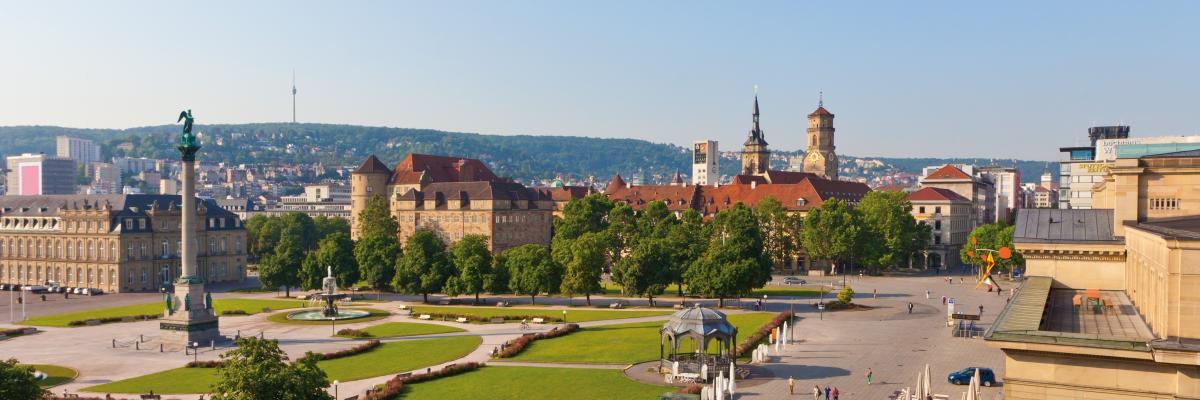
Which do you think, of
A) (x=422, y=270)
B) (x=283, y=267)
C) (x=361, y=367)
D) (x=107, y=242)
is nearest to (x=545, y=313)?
(x=422, y=270)

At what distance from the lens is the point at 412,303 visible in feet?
333

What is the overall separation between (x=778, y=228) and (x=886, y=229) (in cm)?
1600

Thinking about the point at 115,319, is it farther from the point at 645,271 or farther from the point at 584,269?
the point at 645,271

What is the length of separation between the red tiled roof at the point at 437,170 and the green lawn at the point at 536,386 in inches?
4301

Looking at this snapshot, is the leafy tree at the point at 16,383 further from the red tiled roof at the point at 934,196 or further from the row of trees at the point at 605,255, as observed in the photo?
the red tiled roof at the point at 934,196

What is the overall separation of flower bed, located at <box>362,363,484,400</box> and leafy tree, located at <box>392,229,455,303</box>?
133 ft

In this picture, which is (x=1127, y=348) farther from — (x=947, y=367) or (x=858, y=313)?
(x=858, y=313)

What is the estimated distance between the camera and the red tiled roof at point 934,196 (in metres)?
160

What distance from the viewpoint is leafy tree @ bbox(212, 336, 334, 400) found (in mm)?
35750

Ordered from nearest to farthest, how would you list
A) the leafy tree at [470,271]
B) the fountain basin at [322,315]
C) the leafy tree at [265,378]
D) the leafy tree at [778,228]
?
the leafy tree at [265,378] < the fountain basin at [322,315] < the leafy tree at [470,271] < the leafy tree at [778,228]

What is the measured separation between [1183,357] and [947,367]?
3338 cm

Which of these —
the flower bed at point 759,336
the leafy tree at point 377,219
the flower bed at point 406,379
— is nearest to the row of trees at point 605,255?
the flower bed at point 759,336

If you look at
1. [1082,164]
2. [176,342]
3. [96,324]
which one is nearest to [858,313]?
[176,342]

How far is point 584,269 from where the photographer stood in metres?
98.1
